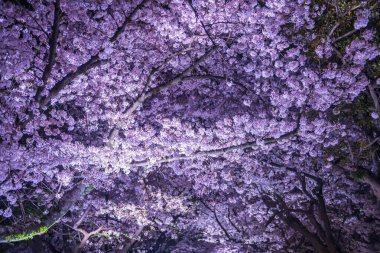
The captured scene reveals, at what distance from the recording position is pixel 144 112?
13.7 m

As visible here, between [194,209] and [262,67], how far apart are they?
30.3 ft

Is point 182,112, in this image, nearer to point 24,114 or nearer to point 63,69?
point 63,69

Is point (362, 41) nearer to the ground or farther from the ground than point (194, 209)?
farther from the ground

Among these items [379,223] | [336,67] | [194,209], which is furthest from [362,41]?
[194,209]

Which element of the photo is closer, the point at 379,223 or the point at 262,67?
the point at 262,67

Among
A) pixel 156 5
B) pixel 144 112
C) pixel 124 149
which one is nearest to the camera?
pixel 124 149

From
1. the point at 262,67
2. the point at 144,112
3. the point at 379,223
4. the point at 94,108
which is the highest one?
the point at 262,67

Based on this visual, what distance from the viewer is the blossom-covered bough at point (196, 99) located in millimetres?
8586

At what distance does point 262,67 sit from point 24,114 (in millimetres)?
7334

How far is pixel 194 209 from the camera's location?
18.3 metres

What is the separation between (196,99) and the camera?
13.8m

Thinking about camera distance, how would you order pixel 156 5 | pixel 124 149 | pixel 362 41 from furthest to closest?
pixel 156 5 → pixel 124 149 → pixel 362 41

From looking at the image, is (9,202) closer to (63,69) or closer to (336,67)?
(63,69)

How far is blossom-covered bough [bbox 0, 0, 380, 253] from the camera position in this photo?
859cm
